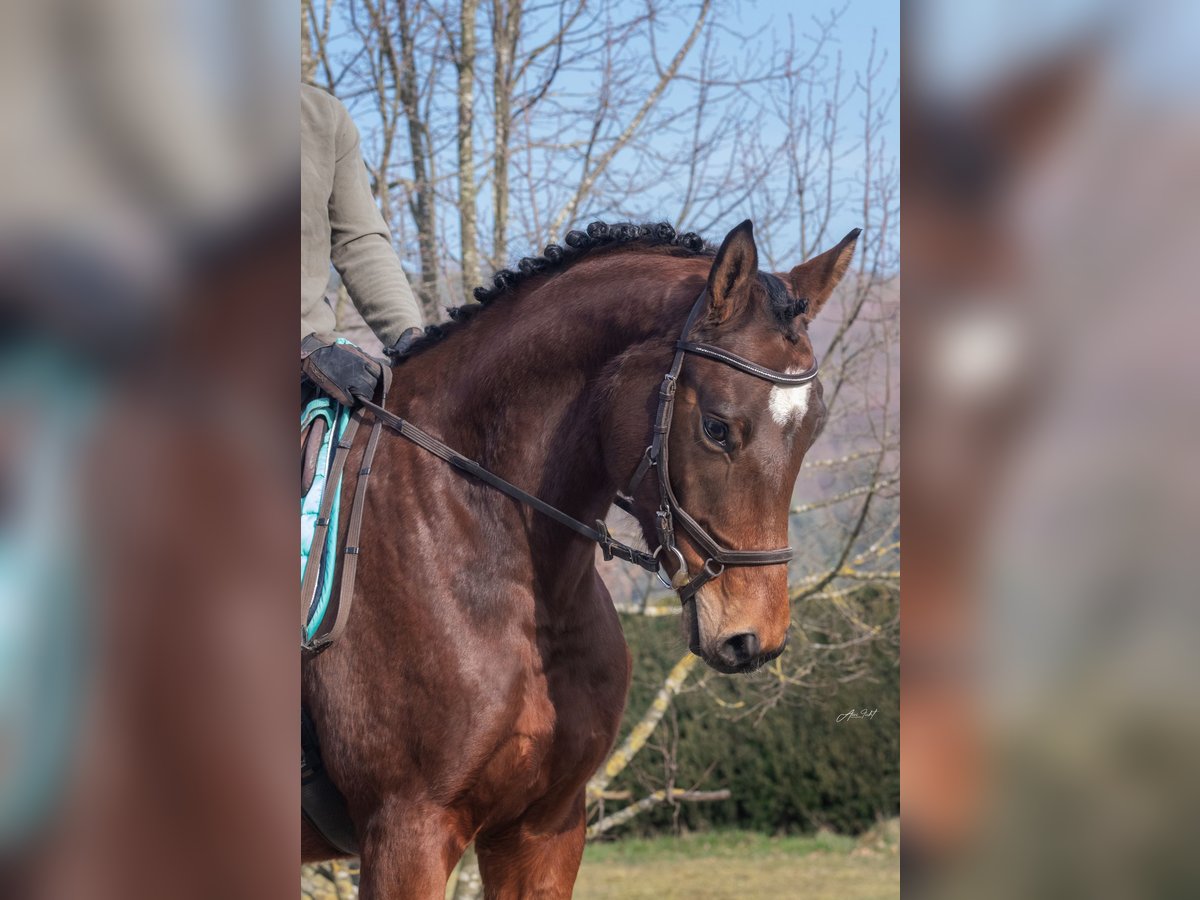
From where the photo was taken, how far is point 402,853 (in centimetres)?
244

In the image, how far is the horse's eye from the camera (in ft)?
7.54

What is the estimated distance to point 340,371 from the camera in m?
2.65

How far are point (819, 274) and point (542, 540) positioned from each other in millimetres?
820

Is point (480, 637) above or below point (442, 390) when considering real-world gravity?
below

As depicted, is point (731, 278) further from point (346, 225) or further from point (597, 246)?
point (346, 225)

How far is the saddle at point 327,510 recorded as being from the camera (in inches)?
99.0
